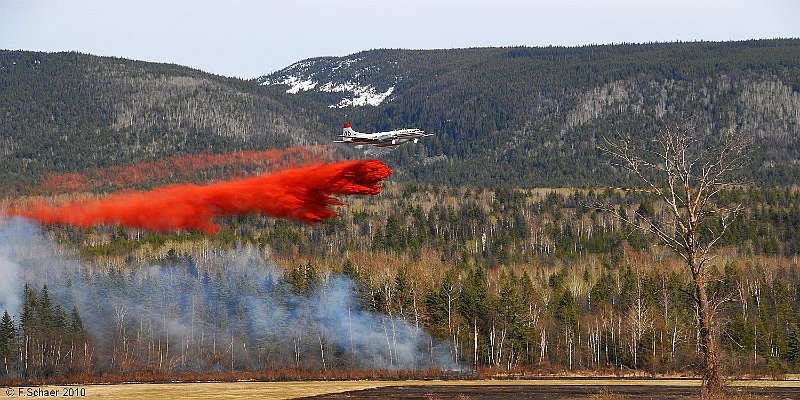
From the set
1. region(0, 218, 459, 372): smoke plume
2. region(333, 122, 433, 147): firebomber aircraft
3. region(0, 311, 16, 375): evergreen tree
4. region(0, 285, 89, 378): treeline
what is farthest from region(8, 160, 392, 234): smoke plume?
region(0, 285, 89, 378): treeline

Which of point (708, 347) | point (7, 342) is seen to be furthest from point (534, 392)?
point (7, 342)

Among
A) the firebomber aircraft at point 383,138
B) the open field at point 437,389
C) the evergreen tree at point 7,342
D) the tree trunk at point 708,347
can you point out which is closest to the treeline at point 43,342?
the evergreen tree at point 7,342

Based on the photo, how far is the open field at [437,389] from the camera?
89.5m

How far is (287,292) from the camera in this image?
139250 mm

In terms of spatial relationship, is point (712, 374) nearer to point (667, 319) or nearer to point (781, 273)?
point (667, 319)

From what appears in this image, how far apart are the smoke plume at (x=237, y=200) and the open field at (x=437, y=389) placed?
16.2 meters

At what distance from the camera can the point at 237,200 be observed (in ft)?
275

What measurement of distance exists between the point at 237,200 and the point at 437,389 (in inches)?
1059

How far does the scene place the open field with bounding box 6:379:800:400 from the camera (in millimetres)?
89500

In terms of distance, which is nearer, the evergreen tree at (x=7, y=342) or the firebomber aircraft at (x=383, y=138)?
the firebomber aircraft at (x=383, y=138)

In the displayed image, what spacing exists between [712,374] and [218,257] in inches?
4836

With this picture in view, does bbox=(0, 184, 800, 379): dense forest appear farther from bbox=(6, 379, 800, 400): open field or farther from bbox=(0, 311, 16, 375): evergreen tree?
bbox=(6, 379, 800, 400): open field

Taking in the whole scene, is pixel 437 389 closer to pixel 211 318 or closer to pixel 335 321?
pixel 335 321

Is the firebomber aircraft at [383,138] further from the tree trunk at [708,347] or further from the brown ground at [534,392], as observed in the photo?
the tree trunk at [708,347]
